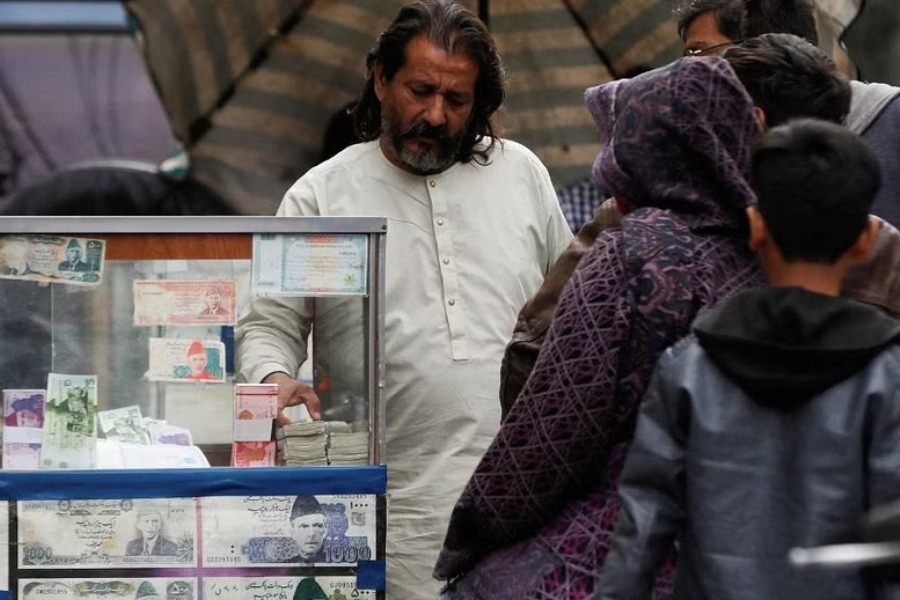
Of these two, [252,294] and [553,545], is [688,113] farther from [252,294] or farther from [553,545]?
[252,294]

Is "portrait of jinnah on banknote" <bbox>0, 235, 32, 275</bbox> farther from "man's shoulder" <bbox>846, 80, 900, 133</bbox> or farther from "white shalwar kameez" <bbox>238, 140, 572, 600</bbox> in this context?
"man's shoulder" <bbox>846, 80, 900, 133</bbox>

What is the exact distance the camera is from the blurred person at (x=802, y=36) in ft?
12.2

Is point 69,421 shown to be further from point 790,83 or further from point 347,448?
point 790,83

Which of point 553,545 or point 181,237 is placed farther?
point 181,237

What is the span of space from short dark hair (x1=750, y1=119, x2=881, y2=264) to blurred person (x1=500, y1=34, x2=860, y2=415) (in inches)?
16.9

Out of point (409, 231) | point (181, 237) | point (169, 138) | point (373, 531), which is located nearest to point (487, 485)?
point (373, 531)

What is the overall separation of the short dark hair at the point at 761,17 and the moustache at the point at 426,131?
2.43ft

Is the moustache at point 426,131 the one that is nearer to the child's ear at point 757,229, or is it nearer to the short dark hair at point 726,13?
the short dark hair at point 726,13

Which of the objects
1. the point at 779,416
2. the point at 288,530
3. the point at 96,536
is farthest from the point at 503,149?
the point at 779,416

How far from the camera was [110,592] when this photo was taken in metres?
3.54

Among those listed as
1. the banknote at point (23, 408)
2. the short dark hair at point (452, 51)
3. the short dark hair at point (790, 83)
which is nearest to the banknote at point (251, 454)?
the banknote at point (23, 408)

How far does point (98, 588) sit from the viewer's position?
3539 mm

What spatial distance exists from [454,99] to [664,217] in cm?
152

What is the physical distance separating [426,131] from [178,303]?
2.76ft
